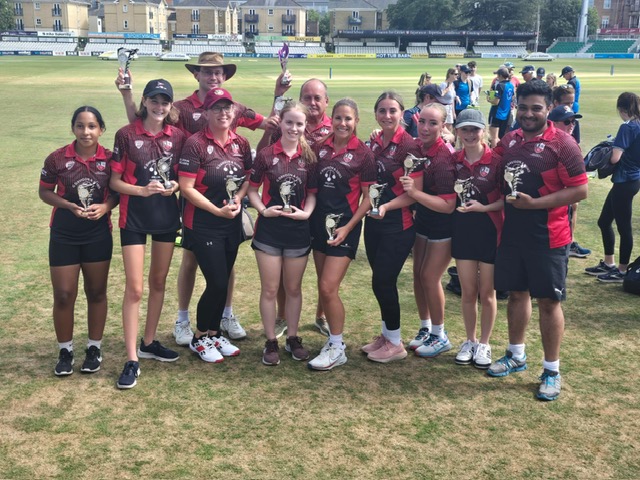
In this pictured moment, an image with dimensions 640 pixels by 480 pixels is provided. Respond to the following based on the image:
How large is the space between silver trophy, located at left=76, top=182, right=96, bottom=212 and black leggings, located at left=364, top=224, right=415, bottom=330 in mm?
2313

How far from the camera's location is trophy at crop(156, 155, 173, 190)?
5.14 metres

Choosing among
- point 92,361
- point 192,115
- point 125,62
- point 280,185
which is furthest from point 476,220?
point 92,361

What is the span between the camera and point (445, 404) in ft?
16.5

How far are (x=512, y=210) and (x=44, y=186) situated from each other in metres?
3.73

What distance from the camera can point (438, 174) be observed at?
5496mm

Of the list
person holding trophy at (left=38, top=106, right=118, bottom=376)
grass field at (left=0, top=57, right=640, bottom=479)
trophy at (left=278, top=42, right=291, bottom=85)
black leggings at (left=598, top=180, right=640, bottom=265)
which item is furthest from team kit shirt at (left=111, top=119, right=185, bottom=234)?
black leggings at (left=598, top=180, right=640, bottom=265)

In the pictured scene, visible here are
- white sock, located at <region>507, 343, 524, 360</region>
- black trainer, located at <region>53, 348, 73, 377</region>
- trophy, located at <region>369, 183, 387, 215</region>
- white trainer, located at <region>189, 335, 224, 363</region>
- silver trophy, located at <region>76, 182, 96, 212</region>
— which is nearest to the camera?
silver trophy, located at <region>76, 182, 96, 212</region>

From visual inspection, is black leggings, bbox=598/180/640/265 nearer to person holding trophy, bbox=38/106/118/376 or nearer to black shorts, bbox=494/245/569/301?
black shorts, bbox=494/245/569/301

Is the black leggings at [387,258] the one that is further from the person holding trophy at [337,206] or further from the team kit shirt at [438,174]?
the team kit shirt at [438,174]

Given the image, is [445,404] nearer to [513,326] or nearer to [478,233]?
[513,326]

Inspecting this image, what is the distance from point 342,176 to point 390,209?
491 mm

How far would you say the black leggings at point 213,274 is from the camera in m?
5.48

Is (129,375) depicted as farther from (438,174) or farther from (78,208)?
(438,174)

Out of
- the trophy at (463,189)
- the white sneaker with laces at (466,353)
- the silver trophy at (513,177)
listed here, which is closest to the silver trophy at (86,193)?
the trophy at (463,189)
